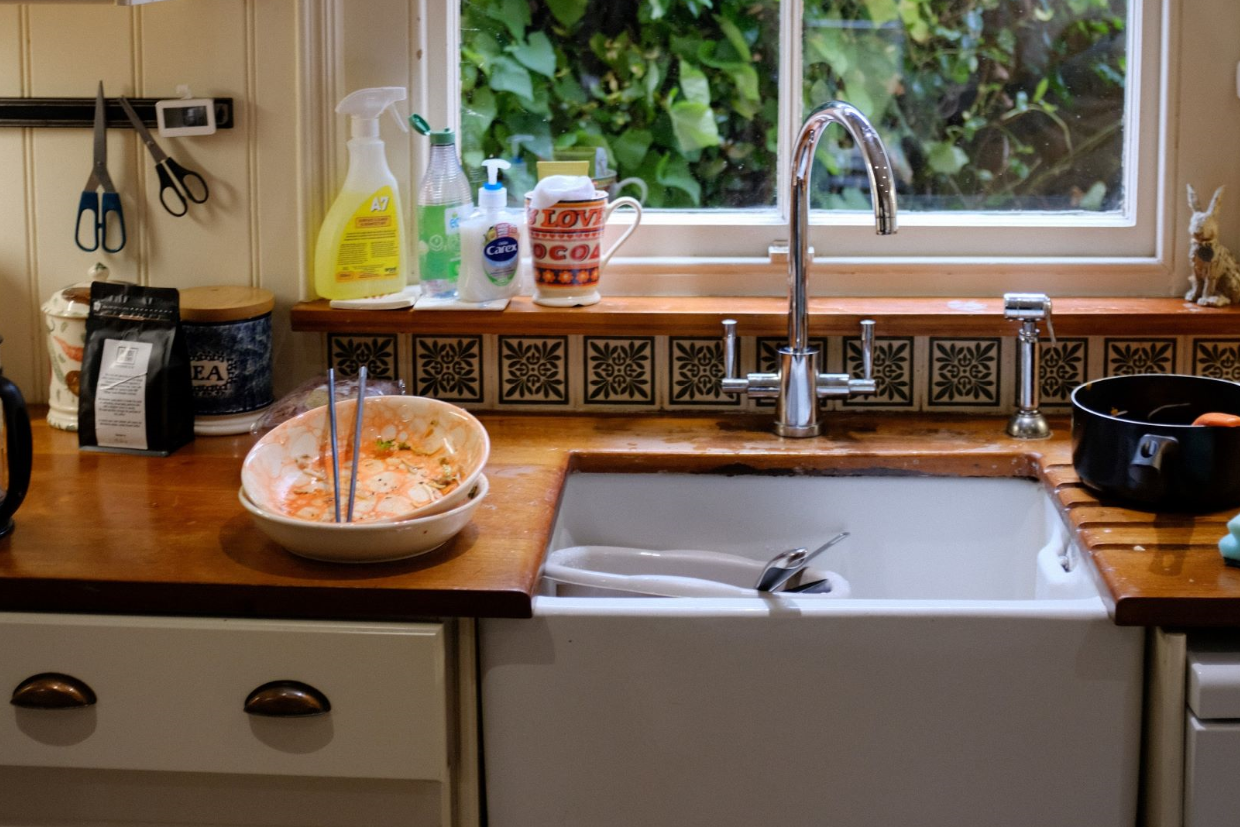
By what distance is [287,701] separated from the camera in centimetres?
134

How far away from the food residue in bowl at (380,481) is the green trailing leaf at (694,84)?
69cm

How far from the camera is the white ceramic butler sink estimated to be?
1.35 metres

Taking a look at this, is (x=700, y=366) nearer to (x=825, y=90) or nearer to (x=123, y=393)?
(x=825, y=90)

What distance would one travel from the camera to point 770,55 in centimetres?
197

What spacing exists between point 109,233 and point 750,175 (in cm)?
90

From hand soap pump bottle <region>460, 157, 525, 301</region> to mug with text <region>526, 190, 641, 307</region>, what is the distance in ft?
0.11

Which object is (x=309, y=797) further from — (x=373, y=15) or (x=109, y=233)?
(x=373, y=15)

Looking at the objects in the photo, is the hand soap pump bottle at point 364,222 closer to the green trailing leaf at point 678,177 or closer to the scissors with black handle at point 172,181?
the scissors with black handle at point 172,181

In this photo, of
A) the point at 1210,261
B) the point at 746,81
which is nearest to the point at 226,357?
the point at 746,81

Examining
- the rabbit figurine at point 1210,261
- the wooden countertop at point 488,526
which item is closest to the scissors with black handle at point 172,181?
the wooden countertop at point 488,526

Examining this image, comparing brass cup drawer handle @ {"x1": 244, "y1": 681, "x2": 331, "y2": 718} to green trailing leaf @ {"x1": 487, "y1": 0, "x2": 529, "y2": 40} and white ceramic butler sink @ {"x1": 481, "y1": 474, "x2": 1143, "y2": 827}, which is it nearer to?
white ceramic butler sink @ {"x1": 481, "y1": 474, "x2": 1143, "y2": 827}

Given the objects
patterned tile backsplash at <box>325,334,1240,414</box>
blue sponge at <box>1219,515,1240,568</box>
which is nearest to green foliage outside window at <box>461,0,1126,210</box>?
patterned tile backsplash at <box>325,334,1240,414</box>

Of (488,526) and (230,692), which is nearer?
(230,692)

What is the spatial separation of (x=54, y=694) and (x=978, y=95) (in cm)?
142
